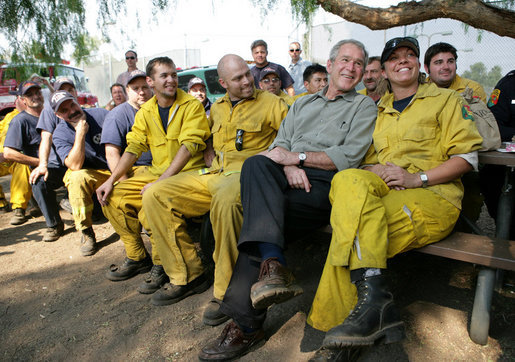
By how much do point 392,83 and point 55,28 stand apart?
3.53 metres

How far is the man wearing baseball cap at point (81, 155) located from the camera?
385 centimetres

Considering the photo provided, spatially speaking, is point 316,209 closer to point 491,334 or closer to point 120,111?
point 491,334

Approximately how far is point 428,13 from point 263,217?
2.67m

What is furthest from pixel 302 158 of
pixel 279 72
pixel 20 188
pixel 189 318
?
pixel 20 188

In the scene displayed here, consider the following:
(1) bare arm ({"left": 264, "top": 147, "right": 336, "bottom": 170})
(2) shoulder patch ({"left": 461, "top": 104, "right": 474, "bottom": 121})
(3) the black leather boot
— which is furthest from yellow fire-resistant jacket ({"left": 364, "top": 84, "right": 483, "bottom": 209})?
(3) the black leather boot

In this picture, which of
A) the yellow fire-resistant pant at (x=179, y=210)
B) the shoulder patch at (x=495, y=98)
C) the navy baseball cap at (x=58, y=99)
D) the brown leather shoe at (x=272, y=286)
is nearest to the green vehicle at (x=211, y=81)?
the navy baseball cap at (x=58, y=99)

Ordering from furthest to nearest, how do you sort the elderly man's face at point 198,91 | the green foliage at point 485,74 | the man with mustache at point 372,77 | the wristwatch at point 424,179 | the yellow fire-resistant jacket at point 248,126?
the green foliage at point 485,74, the elderly man's face at point 198,91, the man with mustache at point 372,77, the yellow fire-resistant jacket at point 248,126, the wristwatch at point 424,179

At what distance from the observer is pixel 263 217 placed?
2.14 metres

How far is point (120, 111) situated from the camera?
3.83m

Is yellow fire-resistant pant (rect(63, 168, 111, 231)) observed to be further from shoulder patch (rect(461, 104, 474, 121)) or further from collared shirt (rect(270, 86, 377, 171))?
shoulder patch (rect(461, 104, 474, 121))

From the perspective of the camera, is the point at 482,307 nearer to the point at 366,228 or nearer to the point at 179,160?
the point at 366,228

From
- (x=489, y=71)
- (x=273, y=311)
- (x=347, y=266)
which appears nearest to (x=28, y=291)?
(x=273, y=311)

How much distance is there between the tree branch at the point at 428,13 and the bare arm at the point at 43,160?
336 cm

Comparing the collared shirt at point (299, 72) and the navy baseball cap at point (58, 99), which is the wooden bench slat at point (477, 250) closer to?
the navy baseball cap at point (58, 99)
